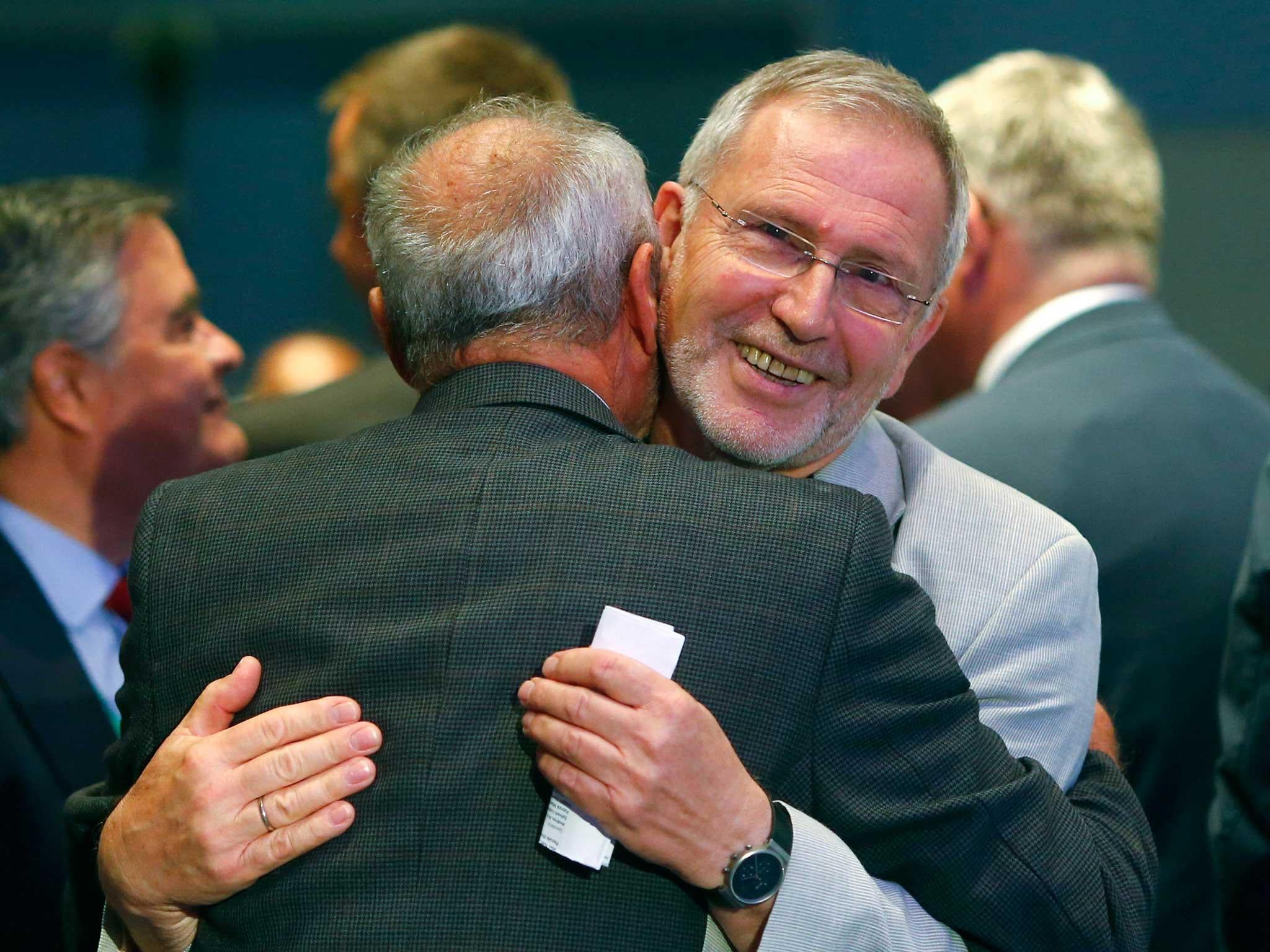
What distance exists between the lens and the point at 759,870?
5.20 feet

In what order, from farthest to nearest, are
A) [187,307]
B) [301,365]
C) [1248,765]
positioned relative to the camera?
[301,365] < [187,307] < [1248,765]

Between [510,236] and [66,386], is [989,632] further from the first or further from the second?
[66,386]

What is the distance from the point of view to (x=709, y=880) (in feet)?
5.16

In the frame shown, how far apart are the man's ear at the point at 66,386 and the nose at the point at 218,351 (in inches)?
9.5

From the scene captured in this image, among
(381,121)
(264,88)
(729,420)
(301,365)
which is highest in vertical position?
(729,420)

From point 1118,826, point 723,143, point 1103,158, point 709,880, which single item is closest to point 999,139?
point 1103,158

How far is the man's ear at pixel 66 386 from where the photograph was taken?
298cm

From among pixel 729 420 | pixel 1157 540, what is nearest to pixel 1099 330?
pixel 1157 540

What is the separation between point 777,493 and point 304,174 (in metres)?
6.32

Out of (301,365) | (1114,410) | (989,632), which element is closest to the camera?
(989,632)

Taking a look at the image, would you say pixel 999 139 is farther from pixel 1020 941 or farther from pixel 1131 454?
pixel 1020 941

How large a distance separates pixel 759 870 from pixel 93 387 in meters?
1.97

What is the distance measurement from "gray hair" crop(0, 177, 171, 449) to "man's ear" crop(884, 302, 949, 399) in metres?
1.64

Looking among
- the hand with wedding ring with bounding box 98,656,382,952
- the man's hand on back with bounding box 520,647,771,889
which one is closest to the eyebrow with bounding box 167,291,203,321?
the hand with wedding ring with bounding box 98,656,382,952
